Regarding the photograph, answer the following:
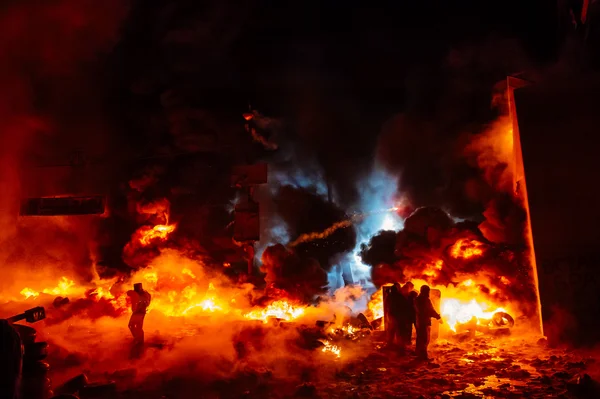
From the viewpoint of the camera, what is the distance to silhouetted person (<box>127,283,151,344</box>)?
10.6 m

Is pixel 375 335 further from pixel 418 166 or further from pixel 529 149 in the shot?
pixel 418 166

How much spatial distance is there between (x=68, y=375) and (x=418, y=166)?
18.4 metres

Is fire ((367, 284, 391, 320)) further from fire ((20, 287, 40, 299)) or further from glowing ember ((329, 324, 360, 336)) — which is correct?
fire ((20, 287, 40, 299))

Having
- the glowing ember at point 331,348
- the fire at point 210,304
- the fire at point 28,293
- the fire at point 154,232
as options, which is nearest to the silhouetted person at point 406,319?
the glowing ember at point 331,348

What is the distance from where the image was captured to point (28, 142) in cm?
1897

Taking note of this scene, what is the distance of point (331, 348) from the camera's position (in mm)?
10617

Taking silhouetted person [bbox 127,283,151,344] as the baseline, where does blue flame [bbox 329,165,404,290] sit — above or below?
above

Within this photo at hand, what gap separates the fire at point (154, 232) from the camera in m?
18.1

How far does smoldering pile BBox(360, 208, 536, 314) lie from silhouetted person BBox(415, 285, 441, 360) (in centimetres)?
468

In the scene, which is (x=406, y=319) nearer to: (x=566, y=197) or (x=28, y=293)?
(x=566, y=197)

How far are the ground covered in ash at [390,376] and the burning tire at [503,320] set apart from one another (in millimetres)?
1445

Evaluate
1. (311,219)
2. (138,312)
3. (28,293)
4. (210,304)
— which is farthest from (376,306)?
(28,293)

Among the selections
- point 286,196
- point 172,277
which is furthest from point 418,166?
point 172,277

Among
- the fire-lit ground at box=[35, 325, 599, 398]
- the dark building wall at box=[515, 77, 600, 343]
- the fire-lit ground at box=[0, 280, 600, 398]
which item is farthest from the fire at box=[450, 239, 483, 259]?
the fire-lit ground at box=[35, 325, 599, 398]
